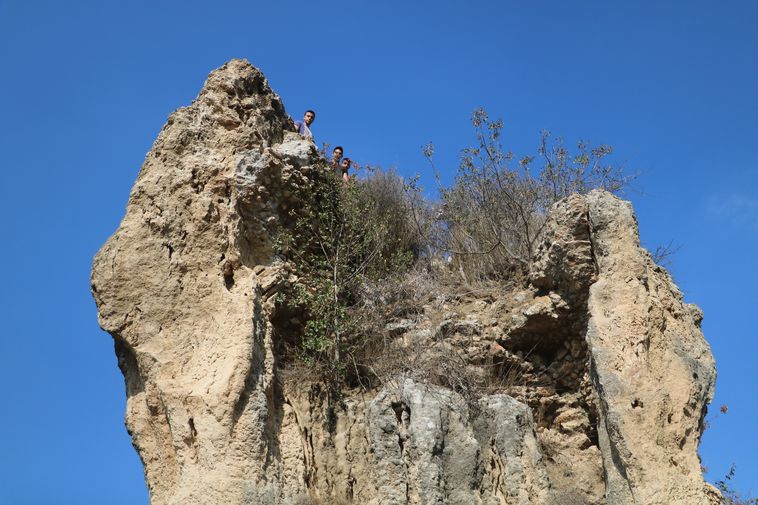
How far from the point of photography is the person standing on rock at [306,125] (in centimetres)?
1265

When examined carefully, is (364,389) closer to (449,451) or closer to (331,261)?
(449,451)

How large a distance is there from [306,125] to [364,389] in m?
4.38

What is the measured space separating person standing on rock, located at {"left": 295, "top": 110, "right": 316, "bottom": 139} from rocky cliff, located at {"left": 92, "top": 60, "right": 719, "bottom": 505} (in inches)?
31.4

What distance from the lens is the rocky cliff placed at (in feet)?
30.7

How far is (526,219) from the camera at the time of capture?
14.2 meters

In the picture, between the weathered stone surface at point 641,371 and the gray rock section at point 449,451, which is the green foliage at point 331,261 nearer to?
the gray rock section at point 449,451

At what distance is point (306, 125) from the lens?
13.4 m

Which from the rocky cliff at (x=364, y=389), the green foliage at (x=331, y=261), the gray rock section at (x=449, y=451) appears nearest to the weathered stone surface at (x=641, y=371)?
the rocky cliff at (x=364, y=389)

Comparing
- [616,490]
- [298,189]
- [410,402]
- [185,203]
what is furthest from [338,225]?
[616,490]

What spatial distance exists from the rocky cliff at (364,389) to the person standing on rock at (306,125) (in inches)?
31.4

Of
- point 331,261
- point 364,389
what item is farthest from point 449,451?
point 331,261

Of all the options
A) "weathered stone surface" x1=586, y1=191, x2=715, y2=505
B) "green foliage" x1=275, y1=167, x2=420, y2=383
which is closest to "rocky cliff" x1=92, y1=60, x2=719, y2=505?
"weathered stone surface" x1=586, y1=191, x2=715, y2=505

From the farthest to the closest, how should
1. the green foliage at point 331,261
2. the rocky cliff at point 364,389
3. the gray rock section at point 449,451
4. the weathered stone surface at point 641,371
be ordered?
1. the green foliage at point 331,261
2. the gray rock section at point 449,451
3. the rocky cliff at point 364,389
4. the weathered stone surface at point 641,371

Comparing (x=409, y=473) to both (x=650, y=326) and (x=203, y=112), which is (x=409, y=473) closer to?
(x=650, y=326)
